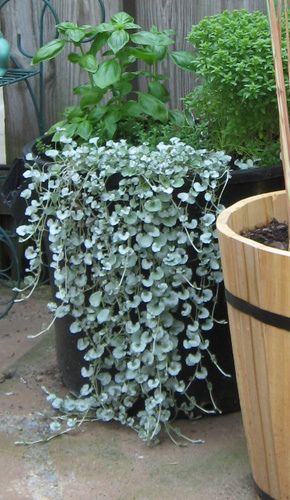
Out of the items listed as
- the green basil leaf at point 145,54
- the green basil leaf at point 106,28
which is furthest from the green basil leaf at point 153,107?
the green basil leaf at point 106,28

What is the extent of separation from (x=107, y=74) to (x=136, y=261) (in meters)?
0.69

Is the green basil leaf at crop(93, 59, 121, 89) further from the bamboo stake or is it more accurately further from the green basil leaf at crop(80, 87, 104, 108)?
the bamboo stake

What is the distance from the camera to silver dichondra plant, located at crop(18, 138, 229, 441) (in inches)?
109

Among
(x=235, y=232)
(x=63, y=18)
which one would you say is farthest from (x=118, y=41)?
(x=63, y=18)

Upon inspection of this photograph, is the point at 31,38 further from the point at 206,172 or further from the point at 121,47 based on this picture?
the point at 206,172

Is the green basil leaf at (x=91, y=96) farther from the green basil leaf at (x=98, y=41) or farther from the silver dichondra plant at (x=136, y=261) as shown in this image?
the silver dichondra plant at (x=136, y=261)

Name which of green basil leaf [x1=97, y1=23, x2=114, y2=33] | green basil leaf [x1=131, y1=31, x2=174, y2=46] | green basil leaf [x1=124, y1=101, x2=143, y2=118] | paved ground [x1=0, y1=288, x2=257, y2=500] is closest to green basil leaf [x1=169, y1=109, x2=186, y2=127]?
green basil leaf [x1=124, y1=101, x2=143, y2=118]

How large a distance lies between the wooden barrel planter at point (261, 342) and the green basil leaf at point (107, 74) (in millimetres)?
757

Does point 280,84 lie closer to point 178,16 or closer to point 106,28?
point 106,28

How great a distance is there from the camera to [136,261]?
2.81 meters

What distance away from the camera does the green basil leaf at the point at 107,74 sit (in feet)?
9.97

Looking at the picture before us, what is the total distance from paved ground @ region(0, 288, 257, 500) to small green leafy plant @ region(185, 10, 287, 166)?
94 cm

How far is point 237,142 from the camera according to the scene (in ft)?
10.00

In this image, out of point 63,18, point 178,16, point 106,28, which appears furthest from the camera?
point 63,18
